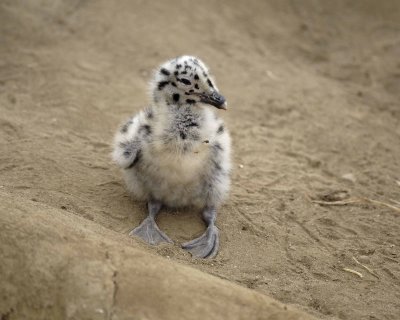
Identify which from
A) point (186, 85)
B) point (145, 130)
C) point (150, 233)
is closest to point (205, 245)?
point (150, 233)

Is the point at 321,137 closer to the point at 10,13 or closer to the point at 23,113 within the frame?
the point at 23,113

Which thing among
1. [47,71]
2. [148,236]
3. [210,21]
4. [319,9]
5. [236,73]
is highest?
[319,9]

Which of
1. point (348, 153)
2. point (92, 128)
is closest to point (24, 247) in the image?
point (92, 128)

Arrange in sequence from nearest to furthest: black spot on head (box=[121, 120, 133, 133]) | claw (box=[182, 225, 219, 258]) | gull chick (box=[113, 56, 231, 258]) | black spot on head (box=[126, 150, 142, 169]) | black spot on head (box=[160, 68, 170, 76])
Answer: claw (box=[182, 225, 219, 258]) → gull chick (box=[113, 56, 231, 258]) → black spot on head (box=[160, 68, 170, 76]) → black spot on head (box=[126, 150, 142, 169]) → black spot on head (box=[121, 120, 133, 133])

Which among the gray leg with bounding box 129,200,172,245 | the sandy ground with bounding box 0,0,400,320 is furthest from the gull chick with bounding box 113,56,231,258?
the sandy ground with bounding box 0,0,400,320

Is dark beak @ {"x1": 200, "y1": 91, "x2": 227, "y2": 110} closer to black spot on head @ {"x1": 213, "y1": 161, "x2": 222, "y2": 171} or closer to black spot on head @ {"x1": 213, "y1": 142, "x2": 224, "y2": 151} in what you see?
black spot on head @ {"x1": 213, "y1": 142, "x2": 224, "y2": 151}
